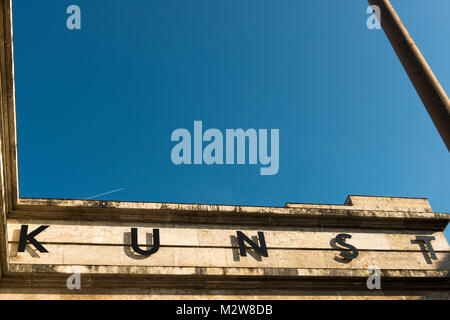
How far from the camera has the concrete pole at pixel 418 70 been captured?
11.8 metres

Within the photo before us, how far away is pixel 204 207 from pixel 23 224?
5.42 m

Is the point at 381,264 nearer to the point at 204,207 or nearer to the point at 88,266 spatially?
the point at 204,207

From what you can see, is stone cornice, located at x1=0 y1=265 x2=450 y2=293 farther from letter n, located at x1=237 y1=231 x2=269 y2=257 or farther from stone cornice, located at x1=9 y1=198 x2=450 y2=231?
stone cornice, located at x1=9 y1=198 x2=450 y2=231

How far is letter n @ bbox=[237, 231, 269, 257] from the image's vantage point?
16703 mm

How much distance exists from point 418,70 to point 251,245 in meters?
7.32

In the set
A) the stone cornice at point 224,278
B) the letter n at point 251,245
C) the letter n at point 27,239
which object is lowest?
the stone cornice at point 224,278

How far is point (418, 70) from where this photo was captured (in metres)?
12.6

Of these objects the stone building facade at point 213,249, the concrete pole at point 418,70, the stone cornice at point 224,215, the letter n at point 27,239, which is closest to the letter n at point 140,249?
the stone building facade at point 213,249

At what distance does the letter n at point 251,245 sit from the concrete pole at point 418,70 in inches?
271

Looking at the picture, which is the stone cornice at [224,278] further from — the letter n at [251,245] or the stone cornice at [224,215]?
the stone cornice at [224,215]

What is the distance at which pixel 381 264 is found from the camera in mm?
17062
